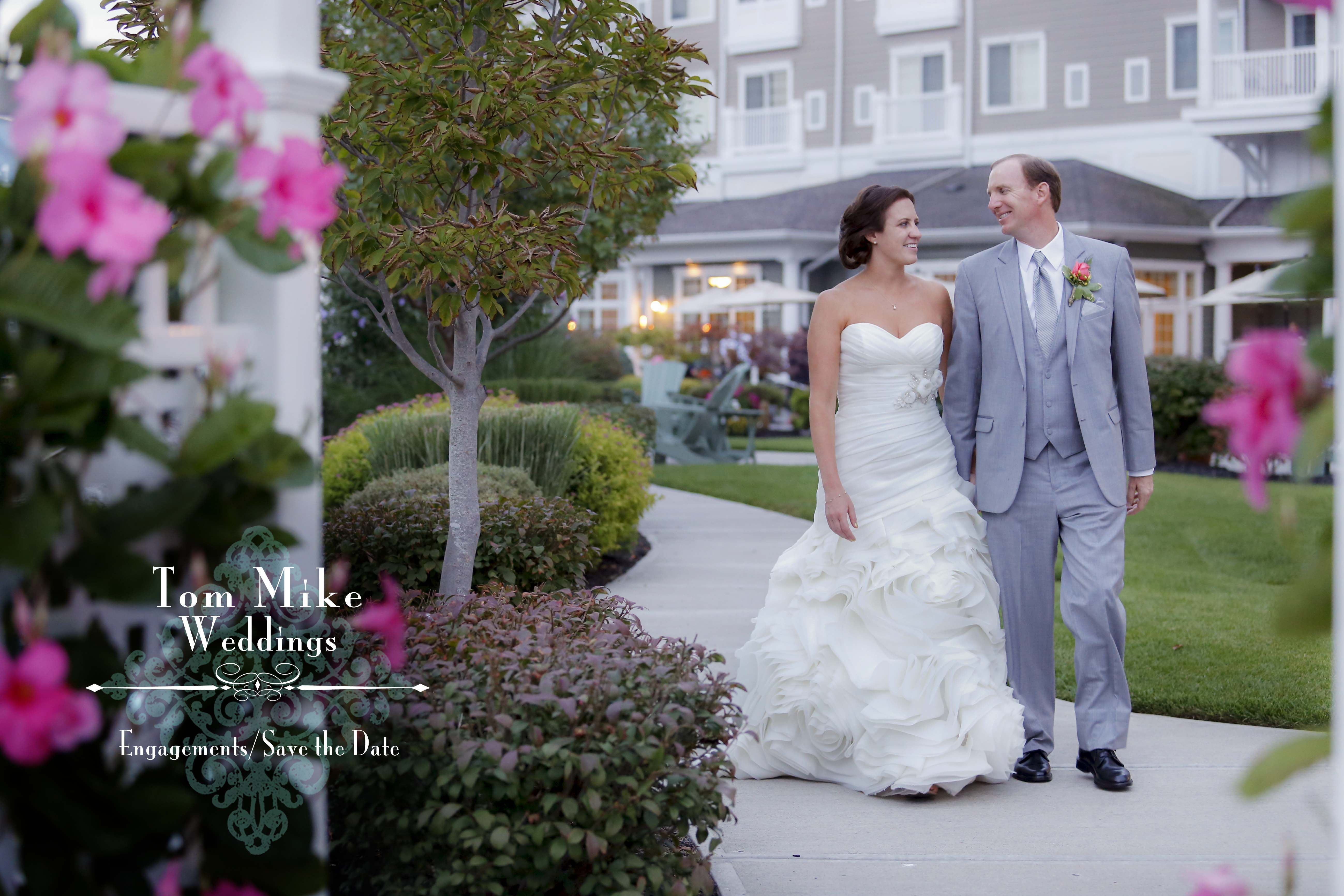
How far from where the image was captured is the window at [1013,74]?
24.1 meters

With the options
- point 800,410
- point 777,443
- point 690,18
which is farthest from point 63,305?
point 690,18

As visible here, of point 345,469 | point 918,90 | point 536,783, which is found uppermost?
point 918,90

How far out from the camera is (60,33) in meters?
1.65

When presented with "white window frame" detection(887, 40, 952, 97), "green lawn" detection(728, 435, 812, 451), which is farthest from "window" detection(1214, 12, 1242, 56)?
"green lawn" detection(728, 435, 812, 451)

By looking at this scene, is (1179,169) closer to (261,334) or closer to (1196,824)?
(1196,824)

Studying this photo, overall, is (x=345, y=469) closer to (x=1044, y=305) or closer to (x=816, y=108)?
(x=1044, y=305)

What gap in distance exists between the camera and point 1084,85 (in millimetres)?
23656

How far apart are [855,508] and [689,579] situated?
358 cm

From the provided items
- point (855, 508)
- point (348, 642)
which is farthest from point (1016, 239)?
point (348, 642)

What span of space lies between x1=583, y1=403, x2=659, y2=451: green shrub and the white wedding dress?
658 centimetres

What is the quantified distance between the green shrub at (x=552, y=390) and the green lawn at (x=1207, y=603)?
1314mm

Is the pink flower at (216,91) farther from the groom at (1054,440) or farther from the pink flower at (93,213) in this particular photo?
the groom at (1054,440)

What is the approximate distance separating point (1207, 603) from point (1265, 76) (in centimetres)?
1695

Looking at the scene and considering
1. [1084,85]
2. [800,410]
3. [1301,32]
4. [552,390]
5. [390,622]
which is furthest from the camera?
[1084,85]
